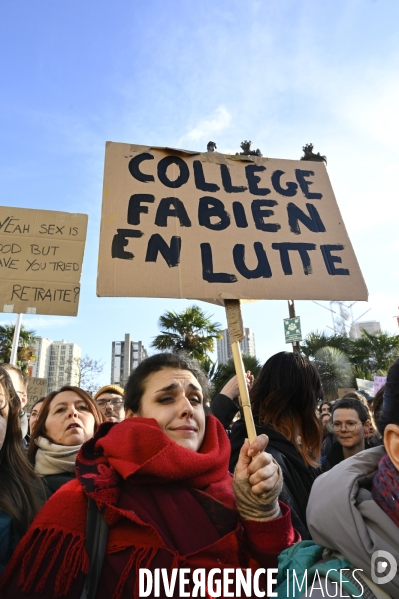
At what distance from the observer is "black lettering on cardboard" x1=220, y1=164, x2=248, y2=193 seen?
259cm

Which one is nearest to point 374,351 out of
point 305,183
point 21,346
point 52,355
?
point 21,346

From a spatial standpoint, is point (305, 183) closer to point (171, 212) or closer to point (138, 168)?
point (171, 212)

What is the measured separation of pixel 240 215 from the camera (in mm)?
2502

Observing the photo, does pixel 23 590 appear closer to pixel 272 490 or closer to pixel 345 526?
pixel 272 490

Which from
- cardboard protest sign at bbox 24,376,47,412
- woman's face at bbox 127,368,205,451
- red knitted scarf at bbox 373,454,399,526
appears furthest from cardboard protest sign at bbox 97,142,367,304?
cardboard protest sign at bbox 24,376,47,412

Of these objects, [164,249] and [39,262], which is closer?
[164,249]

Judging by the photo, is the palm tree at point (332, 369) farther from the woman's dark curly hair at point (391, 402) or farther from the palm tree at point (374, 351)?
the woman's dark curly hair at point (391, 402)

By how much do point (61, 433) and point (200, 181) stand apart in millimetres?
1762

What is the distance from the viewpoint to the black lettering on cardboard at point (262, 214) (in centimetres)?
248

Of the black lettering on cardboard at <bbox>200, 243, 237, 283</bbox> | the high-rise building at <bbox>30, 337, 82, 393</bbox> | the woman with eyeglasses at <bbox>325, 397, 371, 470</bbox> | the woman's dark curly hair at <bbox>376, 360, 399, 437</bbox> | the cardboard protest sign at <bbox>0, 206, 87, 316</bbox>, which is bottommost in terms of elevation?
the woman's dark curly hair at <bbox>376, 360, 399, 437</bbox>

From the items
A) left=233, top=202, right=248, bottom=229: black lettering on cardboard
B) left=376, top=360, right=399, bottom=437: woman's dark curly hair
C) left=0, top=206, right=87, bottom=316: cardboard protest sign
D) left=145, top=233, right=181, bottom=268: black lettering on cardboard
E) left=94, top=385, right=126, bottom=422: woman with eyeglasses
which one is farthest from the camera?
left=0, top=206, right=87, bottom=316: cardboard protest sign

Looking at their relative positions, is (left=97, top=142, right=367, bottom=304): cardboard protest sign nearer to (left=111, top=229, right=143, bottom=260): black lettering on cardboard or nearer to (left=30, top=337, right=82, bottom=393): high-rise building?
(left=111, top=229, right=143, bottom=260): black lettering on cardboard

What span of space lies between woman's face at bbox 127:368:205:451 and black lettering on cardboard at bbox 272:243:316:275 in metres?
0.77

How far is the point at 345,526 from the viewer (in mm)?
1136
